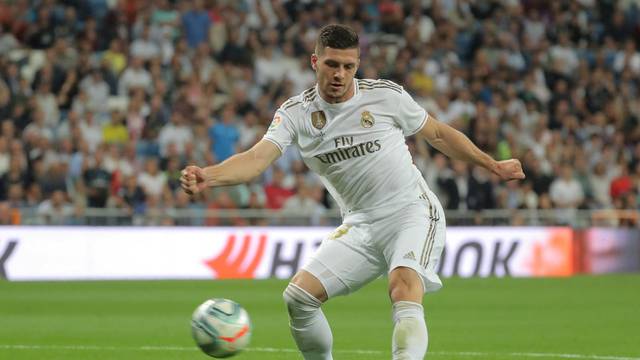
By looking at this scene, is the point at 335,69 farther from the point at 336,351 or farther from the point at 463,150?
the point at 336,351

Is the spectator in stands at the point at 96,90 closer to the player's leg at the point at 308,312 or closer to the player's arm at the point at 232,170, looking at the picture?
the player's leg at the point at 308,312

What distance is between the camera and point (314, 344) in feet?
25.7

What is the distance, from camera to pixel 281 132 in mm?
7652

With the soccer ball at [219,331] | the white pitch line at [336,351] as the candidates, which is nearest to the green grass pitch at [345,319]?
the white pitch line at [336,351]

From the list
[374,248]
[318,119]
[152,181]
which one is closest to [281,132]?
[318,119]

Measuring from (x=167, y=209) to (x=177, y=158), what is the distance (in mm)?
872

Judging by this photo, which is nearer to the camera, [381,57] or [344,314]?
[344,314]

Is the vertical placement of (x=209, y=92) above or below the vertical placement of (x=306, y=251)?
above

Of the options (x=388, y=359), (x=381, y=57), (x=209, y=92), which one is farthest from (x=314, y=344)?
(x=381, y=57)

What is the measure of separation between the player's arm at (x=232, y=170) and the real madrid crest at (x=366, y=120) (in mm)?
533

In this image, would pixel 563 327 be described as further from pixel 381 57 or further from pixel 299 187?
pixel 381 57

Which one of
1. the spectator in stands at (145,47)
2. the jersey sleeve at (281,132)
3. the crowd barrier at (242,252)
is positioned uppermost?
the spectator in stands at (145,47)

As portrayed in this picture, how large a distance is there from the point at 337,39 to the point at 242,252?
14087 millimetres

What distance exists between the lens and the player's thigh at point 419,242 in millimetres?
7473
